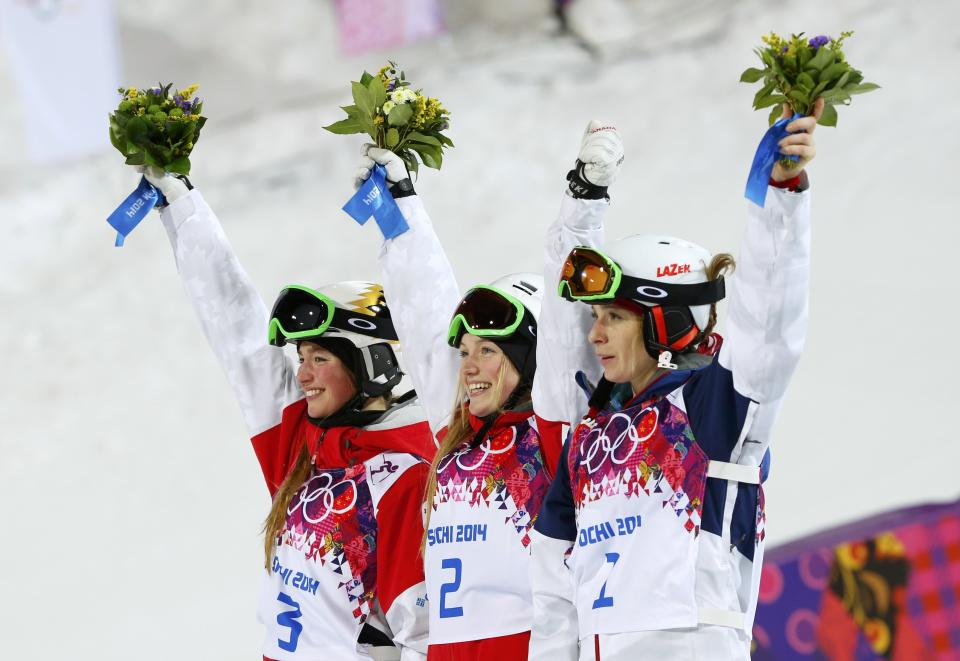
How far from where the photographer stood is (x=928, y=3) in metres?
11.7

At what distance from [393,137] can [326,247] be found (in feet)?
23.7

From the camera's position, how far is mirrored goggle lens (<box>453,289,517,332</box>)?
11.6ft

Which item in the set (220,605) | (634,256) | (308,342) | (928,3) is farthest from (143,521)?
(928,3)

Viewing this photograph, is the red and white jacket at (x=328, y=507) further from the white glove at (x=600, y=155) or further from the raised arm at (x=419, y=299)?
the white glove at (x=600, y=155)

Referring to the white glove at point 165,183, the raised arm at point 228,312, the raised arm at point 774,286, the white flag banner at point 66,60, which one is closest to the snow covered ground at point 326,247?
the white flag banner at point 66,60

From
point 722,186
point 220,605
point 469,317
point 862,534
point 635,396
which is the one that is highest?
A: point 722,186

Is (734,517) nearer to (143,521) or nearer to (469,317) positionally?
(469,317)

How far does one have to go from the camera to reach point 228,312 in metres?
4.16

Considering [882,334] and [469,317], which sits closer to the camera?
[469,317]

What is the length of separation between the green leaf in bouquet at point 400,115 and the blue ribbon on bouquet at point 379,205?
0.13m

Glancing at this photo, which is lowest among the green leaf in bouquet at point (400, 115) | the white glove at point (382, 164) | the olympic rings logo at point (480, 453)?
the olympic rings logo at point (480, 453)

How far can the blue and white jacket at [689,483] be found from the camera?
273 centimetres

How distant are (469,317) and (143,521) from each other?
6.04 metres

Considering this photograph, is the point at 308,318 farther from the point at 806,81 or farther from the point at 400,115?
the point at 806,81
